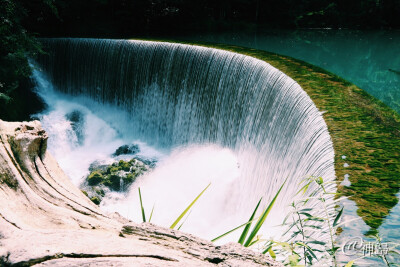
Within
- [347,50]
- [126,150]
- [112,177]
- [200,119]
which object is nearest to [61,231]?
[112,177]

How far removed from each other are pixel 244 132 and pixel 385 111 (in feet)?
8.96

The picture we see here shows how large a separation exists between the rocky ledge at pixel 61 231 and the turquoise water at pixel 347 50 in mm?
7547

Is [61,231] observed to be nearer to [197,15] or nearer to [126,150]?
[126,150]

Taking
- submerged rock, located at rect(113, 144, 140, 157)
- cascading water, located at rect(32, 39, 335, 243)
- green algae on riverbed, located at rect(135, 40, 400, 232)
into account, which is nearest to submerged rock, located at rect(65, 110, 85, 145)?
cascading water, located at rect(32, 39, 335, 243)

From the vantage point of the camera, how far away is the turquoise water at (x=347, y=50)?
958cm

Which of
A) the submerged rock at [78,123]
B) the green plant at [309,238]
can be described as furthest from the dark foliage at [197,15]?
the green plant at [309,238]

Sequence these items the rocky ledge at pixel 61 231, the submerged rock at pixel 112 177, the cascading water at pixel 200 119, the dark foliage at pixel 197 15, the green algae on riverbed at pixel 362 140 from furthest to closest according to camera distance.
A: the dark foliage at pixel 197 15, the submerged rock at pixel 112 177, the cascading water at pixel 200 119, the green algae on riverbed at pixel 362 140, the rocky ledge at pixel 61 231

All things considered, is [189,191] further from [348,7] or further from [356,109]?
[348,7]

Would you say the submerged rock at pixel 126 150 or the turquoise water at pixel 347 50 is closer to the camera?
the submerged rock at pixel 126 150

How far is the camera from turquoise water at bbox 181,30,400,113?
958 cm

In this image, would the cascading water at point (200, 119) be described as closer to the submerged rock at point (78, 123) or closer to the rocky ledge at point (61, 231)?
the submerged rock at point (78, 123)

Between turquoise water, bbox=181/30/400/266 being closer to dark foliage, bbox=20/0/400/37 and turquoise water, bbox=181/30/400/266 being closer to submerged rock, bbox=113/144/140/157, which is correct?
dark foliage, bbox=20/0/400/37

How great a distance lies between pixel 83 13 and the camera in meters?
14.4

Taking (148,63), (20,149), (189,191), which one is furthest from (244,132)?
(20,149)
